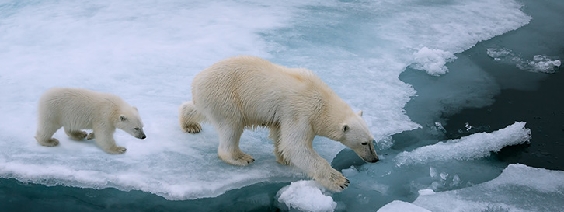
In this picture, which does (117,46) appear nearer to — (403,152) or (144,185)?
(144,185)

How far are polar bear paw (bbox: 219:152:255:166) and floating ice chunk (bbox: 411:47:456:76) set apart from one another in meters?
2.75

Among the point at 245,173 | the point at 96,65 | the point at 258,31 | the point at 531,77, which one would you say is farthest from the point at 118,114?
the point at 531,77

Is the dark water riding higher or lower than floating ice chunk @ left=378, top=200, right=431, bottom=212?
lower

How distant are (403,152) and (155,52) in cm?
301

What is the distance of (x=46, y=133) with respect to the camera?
443 cm

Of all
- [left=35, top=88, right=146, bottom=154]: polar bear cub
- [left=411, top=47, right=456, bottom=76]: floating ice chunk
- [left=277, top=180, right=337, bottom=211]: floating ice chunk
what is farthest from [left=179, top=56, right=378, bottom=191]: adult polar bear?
[left=411, top=47, right=456, bottom=76]: floating ice chunk

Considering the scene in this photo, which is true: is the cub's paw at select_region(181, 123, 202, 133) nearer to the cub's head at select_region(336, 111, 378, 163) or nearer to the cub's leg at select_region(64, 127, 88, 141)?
the cub's leg at select_region(64, 127, 88, 141)

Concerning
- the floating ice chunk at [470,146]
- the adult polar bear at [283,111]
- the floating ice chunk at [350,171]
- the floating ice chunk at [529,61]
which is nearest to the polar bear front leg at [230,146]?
the adult polar bear at [283,111]

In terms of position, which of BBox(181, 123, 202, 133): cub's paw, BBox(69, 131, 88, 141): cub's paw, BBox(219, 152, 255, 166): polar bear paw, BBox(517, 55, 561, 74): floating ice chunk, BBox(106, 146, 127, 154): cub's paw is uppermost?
BBox(69, 131, 88, 141): cub's paw

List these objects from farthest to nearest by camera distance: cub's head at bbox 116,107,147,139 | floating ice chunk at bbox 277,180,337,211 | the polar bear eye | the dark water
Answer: the dark water → cub's head at bbox 116,107,147,139 → the polar bear eye → floating ice chunk at bbox 277,180,337,211

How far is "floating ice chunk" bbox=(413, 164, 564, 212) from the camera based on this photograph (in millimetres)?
4145

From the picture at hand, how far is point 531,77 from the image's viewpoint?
6.38 m

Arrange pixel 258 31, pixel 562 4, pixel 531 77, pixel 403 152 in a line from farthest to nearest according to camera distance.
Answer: pixel 562 4 < pixel 258 31 < pixel 531 77 < pixel 403 152

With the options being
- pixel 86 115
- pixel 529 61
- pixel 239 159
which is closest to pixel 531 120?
pixel 529 61
